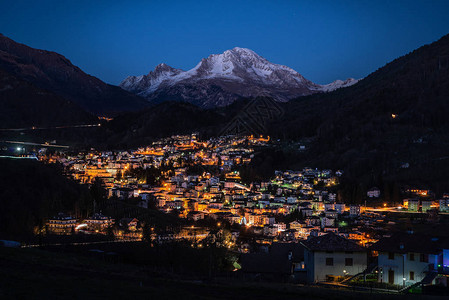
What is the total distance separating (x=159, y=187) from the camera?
95125 mm

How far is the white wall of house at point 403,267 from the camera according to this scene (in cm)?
2286

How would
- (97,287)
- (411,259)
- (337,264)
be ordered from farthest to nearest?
(337,264), (411,259), (97,287)

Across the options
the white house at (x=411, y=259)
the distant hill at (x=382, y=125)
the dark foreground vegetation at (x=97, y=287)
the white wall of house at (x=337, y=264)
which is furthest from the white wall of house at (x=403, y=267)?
the distant hill at (x=382, y=125)

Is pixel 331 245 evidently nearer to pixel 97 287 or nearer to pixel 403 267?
pixel 403 267

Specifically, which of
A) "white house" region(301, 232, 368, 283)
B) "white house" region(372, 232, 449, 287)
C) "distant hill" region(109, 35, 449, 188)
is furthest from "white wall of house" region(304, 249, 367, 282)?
"distant hill" region(109, 35, 449, 188)

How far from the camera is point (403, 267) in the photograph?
23.3 meters

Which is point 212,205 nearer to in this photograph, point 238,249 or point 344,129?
point 238,249

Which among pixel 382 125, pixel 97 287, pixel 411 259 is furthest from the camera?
pixel 382 125

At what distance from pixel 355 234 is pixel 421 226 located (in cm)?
782

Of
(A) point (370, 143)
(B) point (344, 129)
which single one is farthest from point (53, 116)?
(A) point (370, 143)

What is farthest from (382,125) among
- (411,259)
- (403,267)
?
(403,267)

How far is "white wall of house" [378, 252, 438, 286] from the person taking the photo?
22859 millimetres

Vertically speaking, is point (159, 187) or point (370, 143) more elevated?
point (370, 143)

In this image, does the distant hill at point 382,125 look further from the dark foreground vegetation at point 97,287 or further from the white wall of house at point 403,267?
the dark foreground vegetation at point 97,287
